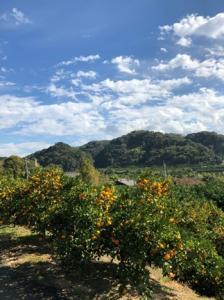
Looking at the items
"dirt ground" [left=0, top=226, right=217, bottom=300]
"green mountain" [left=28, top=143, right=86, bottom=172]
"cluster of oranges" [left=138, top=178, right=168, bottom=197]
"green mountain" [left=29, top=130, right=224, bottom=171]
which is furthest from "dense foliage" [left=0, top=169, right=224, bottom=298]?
"green mountain" [left=28, top=143, right=86, bottom=172]

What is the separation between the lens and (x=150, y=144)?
7717 inches

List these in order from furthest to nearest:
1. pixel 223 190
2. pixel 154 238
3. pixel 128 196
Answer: pixel 223 190 → pixel 128 196 → pixel 154 238

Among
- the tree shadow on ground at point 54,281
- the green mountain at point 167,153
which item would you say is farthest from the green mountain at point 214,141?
the tree shadow on ground at point 54,281

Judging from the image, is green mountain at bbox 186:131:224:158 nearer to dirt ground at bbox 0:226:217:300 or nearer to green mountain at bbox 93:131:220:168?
green mountain at bbox 93:131:220:168

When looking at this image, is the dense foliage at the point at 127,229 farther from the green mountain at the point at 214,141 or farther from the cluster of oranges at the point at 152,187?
A: the green mountain at the point at 214,141

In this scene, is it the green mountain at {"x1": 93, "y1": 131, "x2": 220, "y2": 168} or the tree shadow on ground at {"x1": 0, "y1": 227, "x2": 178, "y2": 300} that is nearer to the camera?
the tree shadow on ground at {"x1": 0, "y1": 227, "x2": 178, "y2": 300}

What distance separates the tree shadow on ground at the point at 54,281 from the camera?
1030 centimetres

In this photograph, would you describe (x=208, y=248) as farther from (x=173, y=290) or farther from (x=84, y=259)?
(x=84, y=259)

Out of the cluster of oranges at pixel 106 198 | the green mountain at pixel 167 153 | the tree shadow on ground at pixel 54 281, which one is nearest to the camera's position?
the cluster of oranges at pixel 106 198

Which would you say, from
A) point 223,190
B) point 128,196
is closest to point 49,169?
point 128,196

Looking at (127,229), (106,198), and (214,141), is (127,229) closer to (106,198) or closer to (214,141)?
(106,198)

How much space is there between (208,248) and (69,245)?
364cm

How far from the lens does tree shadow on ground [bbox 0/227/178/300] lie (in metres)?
10.3

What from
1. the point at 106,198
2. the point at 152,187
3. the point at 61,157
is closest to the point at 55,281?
the point at 106,198
